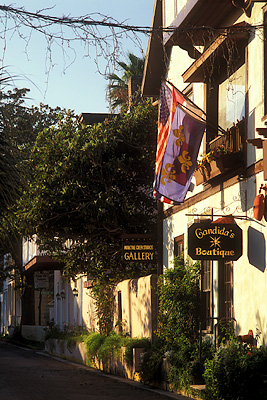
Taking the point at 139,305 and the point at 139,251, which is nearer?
the point at 139,251

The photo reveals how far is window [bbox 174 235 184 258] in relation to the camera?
1703cm

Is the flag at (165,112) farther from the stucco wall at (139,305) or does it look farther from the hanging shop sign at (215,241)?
the stucco wall at (139,305)

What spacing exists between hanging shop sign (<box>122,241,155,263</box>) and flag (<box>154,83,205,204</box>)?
3.88 m

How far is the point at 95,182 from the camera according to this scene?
69.5 ft

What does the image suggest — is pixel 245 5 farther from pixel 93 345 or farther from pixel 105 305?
pixel 105 305

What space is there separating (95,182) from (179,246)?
15.2 ft

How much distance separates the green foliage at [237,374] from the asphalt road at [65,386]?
68.3 inches

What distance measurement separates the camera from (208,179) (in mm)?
14250

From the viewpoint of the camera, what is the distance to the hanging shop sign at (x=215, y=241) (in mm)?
12023

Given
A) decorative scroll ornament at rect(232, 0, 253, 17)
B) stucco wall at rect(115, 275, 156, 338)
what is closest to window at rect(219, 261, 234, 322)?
stucco wall at rect(115, 275, 156, 338)

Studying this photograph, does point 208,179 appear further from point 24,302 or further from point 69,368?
point 24,302

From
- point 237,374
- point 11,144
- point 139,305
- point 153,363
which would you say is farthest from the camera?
point 139,305

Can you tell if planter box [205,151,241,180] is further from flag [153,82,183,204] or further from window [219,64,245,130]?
flag [153,82,183,204]

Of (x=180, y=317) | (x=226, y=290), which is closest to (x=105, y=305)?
(x=180, y=317)
